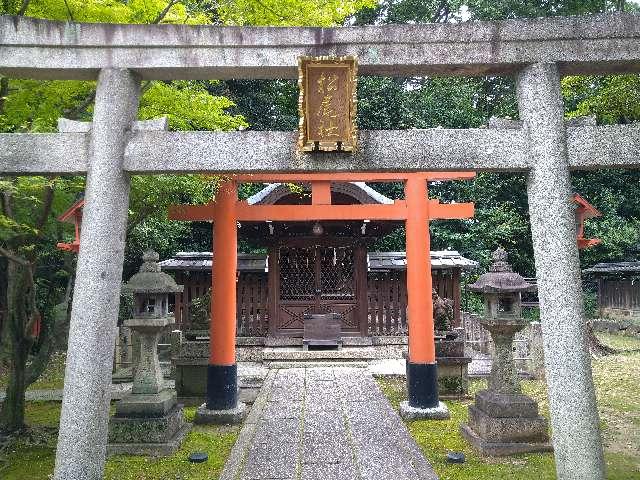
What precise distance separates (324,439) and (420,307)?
294 centimetres

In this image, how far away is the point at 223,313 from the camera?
866 cm

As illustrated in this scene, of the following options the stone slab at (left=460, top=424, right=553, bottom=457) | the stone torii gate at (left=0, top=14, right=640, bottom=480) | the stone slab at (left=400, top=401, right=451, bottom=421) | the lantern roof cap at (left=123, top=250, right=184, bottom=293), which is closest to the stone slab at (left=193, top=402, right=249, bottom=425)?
the lantern roof cap at (left=123, top=250, right=184, bottom=293)

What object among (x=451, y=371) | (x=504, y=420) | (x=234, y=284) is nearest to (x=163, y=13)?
(x=234, y=284)

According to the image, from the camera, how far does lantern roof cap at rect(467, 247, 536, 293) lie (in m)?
7.77

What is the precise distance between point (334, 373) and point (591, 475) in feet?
27.4

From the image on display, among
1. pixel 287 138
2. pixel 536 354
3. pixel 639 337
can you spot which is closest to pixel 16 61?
pixel 287 138

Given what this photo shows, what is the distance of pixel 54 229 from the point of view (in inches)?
337

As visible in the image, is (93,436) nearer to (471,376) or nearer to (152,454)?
(152,454)

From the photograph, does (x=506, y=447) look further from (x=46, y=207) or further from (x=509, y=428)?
(x=46, y=207)

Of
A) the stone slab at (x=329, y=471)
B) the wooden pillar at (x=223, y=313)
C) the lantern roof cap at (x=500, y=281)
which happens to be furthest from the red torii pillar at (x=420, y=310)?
the wooden pillar at (x=223, y=313)

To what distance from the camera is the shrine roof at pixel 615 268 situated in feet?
66.6

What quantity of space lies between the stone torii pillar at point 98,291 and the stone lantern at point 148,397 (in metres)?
3.10

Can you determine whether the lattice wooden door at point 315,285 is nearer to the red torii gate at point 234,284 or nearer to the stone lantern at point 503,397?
the red torii gate at point 234,284

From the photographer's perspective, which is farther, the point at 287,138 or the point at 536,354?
the point at 536,354
